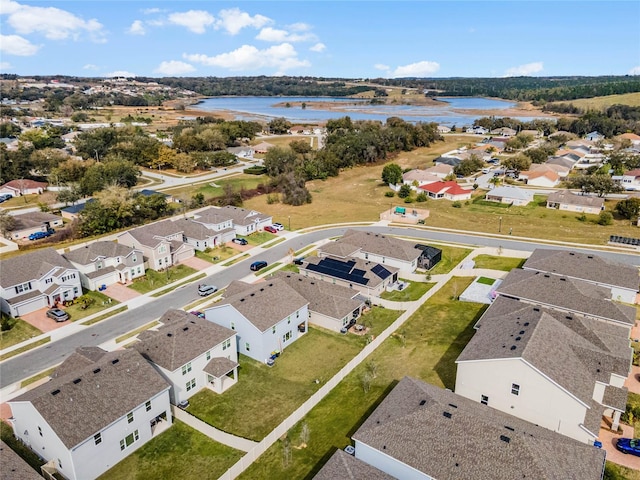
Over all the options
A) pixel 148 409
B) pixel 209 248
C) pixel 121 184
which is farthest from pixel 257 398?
pixel 121 184

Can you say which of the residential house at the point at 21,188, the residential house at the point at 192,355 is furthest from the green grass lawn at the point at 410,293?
the residential house at the point at 21,188

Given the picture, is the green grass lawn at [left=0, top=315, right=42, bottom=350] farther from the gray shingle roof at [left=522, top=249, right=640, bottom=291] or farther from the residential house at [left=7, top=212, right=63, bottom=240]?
the gray shingle roof at [left=522, top=249, right=640, bottom=291]

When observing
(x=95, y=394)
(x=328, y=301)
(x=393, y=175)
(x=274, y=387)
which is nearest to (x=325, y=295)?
(x=328, y=301)

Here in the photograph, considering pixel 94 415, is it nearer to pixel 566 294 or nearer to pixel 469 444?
pixel 469 444

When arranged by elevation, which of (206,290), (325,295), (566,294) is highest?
(566,294)

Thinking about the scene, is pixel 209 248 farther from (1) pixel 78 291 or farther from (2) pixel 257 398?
(2) pixel 257 398

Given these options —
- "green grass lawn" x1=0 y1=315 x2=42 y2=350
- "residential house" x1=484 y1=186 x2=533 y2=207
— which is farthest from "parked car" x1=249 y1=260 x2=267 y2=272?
"residential house" x1=484 y1=186 x2=533 y2=207

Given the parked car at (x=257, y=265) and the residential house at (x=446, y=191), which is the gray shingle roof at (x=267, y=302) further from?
the residential house at (x=446, y=191)
